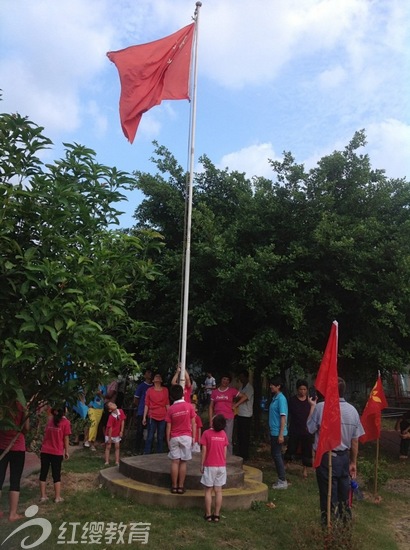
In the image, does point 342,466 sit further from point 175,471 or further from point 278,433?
point 278,433

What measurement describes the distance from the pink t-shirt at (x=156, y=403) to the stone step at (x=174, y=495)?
2.23 meters

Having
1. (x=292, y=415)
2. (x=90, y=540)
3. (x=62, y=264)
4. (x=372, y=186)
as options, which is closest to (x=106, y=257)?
(x=62, y=264)

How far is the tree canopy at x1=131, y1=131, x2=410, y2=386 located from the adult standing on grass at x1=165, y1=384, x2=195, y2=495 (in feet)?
11.5

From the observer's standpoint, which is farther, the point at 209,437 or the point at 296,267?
the point at 296,267

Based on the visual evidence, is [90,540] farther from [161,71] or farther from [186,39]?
[186,39]

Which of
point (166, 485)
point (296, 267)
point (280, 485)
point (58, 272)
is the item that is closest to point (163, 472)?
point (166, 485)

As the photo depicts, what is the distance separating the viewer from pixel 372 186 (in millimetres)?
12969

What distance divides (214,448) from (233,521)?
955mm

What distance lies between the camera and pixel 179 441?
25.0 ft

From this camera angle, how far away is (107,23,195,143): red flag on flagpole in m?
8.57

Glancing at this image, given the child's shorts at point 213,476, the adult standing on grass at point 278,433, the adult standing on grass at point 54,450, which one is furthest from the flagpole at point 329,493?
the adult standing on grass at point 54,450

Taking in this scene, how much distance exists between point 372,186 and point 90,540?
9.97 meters

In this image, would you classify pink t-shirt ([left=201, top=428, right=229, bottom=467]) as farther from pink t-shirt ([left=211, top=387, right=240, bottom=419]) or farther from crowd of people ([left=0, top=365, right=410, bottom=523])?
pink t-shirt ([left=211, top=387, right=240, bottom=419])

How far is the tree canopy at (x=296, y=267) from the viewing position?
11242mm
